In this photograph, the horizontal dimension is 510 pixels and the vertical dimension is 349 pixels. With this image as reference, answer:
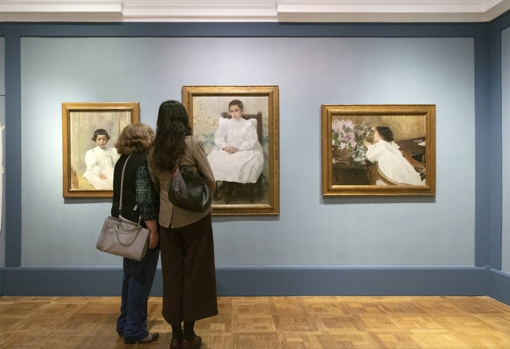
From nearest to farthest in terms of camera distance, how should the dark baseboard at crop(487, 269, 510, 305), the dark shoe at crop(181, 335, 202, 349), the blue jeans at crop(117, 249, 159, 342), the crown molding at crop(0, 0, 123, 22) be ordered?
1. the dark shoe at crop(181, 335, 202, 349)
2. the blue jeans at crop(117, 249, 159, 342)
3. the dark baseboard at crop(487, 269, 510, 305)
4. the crown molding at crop(0, 0, 123, 22)

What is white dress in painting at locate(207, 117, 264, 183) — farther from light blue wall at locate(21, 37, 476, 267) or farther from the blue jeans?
the blue jeans

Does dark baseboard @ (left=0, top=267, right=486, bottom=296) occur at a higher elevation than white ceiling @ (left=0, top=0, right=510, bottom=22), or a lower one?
lower

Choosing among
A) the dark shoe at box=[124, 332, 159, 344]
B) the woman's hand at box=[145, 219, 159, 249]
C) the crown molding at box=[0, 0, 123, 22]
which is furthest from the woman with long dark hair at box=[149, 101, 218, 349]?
the crown molding at box=[0, 0, 123, 22]

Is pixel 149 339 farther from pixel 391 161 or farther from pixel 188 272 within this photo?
pixel 391 161

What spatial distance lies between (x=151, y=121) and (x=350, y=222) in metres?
2.47

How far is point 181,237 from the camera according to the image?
331 centimetres

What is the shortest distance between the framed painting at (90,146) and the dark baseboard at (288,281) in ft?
2.92

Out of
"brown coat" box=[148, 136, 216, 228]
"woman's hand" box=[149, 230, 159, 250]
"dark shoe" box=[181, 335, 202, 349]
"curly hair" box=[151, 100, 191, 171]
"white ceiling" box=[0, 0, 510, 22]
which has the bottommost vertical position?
"dark shoe" box=[181, 335, 202, 349]

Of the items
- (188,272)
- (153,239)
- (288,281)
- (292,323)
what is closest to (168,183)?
(153,239)

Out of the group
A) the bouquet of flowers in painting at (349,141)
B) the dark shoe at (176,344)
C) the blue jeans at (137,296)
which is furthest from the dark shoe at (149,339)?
the bouquet of flowers in painting at (349,141)

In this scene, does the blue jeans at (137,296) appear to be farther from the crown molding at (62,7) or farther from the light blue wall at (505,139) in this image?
the light blue wall at (505,139)

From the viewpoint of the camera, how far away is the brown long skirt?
3.26 m

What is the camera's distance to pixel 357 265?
509 cm

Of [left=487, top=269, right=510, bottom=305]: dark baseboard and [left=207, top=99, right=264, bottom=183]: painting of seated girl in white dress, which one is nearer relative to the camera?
[left=487, top=269, right=510, bottom=305]: dark baseboard
